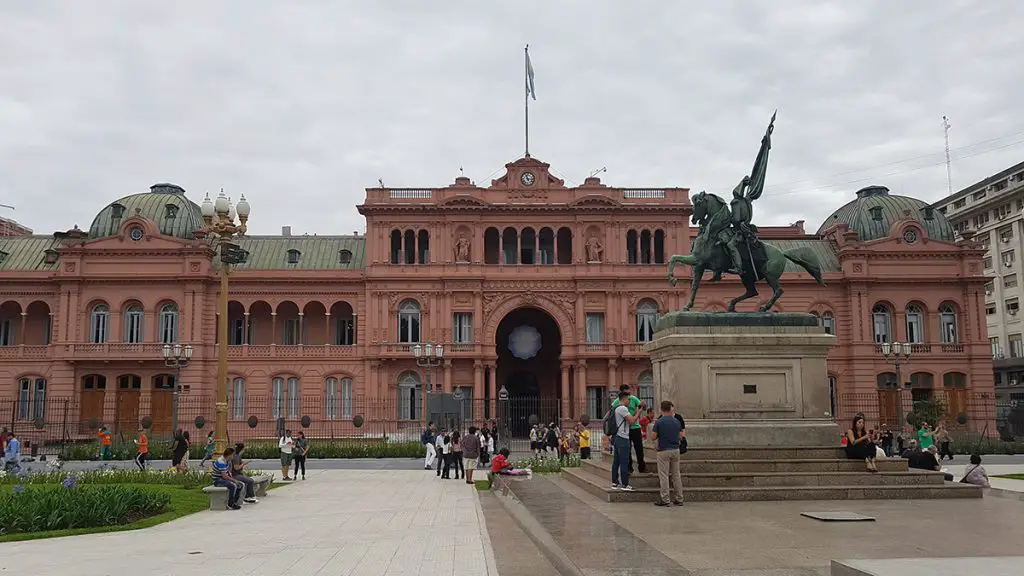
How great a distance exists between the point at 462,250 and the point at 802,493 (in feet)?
122

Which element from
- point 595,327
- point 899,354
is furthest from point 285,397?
point 899,354

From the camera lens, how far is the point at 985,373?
51.3 m

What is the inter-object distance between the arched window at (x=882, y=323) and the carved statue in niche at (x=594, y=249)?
57.6ft

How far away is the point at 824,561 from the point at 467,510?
8710 mm

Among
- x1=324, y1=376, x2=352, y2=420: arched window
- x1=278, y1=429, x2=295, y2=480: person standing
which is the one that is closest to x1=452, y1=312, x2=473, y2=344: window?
x1=324, y1=376, x2=352, y2=420: arched window

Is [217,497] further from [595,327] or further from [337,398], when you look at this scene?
[595,327]

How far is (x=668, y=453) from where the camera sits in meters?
13.5

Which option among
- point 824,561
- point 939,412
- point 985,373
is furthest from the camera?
point 985,373

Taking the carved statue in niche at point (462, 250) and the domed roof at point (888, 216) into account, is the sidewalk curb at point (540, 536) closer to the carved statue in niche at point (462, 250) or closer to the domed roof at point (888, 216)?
the carved statue in niche at point (462, 250)

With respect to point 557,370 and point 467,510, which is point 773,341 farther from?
point 557,370

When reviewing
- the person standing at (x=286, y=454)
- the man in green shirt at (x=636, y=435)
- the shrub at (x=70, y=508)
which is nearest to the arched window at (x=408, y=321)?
the person standing at (x=286, y=454)

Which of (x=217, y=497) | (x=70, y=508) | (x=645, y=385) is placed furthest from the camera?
(x=645, y=385)

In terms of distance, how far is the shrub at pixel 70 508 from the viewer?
13.0 m

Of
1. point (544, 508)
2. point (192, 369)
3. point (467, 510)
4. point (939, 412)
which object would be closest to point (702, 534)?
point (544, 508)
